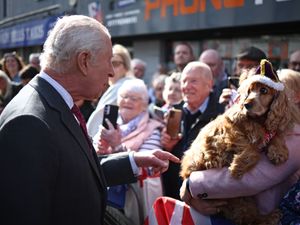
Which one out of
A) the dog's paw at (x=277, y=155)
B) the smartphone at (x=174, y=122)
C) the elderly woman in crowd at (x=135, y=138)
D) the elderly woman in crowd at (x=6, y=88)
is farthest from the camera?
the elderly woman in crowd at (x=6, y=88)

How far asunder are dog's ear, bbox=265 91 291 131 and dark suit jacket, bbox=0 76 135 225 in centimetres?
92

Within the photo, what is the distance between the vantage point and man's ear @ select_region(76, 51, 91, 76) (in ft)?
5.92

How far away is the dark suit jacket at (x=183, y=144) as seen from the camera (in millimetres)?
3436

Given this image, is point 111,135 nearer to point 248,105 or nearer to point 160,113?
point 160,113

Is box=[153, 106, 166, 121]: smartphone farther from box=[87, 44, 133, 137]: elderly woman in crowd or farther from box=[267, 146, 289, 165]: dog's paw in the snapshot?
box=[267, 146, 289, 165]: dog's paw

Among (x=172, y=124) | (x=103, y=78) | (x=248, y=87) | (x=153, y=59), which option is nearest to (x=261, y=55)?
(x=172, y=124)

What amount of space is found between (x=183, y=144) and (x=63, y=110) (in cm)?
185

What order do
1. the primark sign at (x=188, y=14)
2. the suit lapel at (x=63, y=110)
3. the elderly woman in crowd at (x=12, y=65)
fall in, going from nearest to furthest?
1. the suit lapel at (x=63, y=110)
2. the primark sign at (x=188, y=14)
3. the elderly woman in crowd at (x=12, y=65)

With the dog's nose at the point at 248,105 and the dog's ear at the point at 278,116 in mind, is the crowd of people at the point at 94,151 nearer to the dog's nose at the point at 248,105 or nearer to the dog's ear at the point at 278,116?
the dog's ear at the point at 278,116

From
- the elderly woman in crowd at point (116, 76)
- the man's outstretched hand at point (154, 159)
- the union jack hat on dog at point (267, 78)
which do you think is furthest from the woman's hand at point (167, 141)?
the union jack hat on dog at point (267, 78)

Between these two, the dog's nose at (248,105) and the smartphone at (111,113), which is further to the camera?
the smartphone at (111,113)

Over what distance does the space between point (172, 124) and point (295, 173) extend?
1.24m

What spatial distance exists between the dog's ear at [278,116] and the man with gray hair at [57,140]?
850mm

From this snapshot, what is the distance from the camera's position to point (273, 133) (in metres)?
2.21
